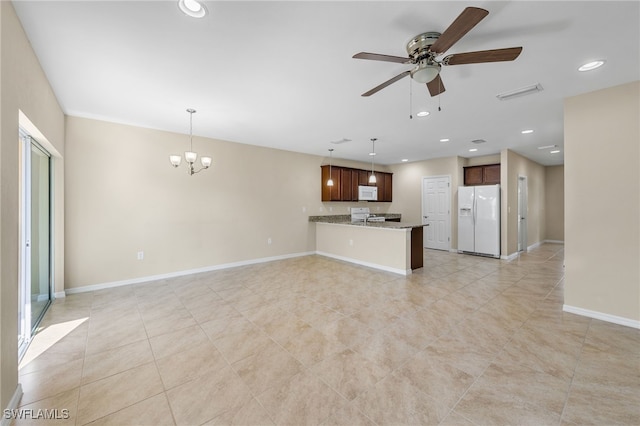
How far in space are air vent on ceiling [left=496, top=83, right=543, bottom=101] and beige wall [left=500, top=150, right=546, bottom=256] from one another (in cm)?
335

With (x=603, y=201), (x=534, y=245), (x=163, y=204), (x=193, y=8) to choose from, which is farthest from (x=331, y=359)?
(x=534, y=245)

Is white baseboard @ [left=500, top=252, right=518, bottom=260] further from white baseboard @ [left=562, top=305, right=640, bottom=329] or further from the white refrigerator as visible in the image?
white baseboard @ [left=562, top=305, right=640, bottom=329]

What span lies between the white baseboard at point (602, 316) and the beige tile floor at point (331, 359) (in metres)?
0.09

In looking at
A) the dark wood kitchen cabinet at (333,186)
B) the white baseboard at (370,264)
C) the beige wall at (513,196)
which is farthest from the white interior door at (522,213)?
the dark wood kitchen cabinet at (333,186)

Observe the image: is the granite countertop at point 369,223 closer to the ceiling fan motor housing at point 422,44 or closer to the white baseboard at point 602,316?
the white baseboard at point 602,316

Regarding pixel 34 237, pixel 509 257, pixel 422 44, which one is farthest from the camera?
pixel 509 257

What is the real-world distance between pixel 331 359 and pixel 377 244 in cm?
324

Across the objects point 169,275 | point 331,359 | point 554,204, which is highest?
point 554,204

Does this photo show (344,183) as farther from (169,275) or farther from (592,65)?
(592,65)

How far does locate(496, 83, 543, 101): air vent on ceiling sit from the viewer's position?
2791 mm

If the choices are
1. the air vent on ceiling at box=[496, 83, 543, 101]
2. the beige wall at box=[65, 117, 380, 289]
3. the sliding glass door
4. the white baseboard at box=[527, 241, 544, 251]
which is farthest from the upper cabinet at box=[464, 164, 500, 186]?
the sliding glass door

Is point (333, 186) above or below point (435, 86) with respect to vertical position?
below

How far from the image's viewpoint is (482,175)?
6.75 meters

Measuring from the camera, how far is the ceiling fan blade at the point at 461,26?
4.44 ft
